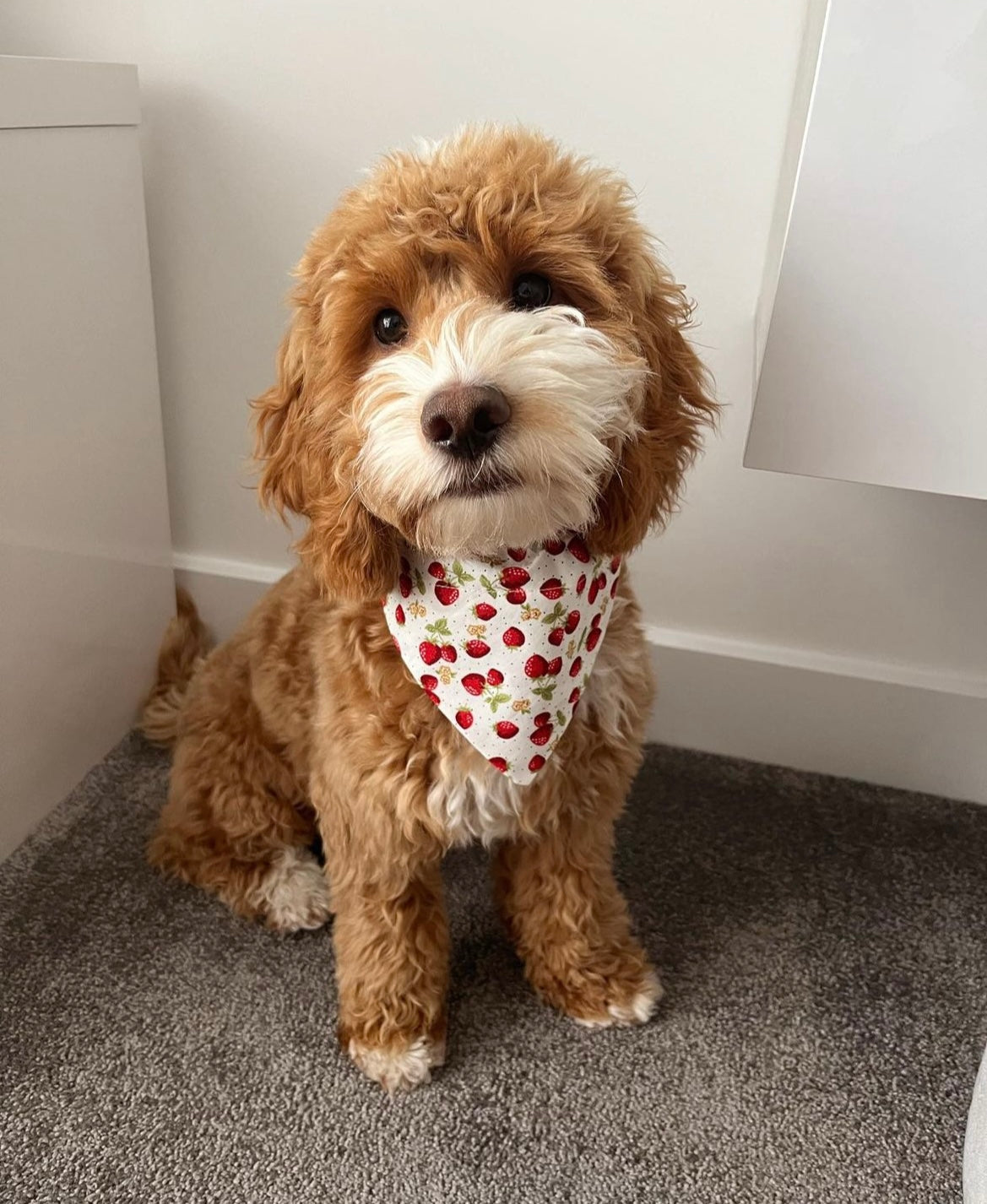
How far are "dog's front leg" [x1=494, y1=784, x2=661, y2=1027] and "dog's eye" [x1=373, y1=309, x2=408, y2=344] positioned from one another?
574 mm

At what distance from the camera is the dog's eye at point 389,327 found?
36.4 inches

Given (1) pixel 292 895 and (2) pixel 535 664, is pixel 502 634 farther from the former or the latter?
(1) pixel 292 895

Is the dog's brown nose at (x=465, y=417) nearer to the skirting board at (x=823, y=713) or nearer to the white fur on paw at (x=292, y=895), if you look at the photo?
the white fur on paw at (x=292, y=895)

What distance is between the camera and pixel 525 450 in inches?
32.4

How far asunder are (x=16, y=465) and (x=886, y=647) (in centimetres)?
126

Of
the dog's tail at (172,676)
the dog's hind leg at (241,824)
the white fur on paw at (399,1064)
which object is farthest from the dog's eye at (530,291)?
the dog's tail at (172,676)

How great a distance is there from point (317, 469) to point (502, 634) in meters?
0.24

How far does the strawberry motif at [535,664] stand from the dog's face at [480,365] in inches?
5.1

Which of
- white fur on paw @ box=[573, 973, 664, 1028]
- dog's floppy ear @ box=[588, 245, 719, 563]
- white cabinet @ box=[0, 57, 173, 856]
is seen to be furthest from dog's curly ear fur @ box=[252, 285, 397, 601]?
white fur on paw @ box=[573, 973, 664, 1028]

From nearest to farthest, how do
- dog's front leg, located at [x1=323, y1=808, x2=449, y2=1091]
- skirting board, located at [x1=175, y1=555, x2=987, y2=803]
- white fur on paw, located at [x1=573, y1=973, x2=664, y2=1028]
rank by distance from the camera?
1. dog's front leg, located at [x1=323, y1=808, x2=449, y2=1091]
2. white fur on paw, located at [x1=573, y1=973, x2=664, y2=1028]
3. skirting board, located at [x1=175, y1=555, x2=987, y2=803]

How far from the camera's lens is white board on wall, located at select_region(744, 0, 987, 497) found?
0.83m

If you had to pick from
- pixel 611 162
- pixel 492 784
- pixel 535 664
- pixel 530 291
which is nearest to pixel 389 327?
pixel 530 291

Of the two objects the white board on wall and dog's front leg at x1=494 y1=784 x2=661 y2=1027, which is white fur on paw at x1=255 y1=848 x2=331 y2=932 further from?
the white board on wall

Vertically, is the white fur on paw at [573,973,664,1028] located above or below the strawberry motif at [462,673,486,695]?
below
